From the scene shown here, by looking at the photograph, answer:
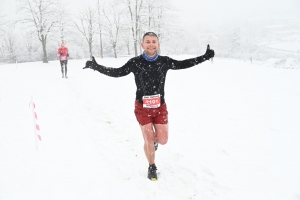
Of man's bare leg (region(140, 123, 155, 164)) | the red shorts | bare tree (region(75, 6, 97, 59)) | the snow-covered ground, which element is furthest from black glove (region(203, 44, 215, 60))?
bare tree (region(75, 6, 97, 59))

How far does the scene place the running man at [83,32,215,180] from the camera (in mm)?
3090

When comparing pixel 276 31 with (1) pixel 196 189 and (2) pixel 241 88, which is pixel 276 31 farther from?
(1) pixel 196 189

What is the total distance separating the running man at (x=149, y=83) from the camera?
309 centimetres

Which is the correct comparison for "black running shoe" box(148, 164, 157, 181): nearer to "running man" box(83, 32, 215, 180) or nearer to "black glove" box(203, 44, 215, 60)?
"running man" box(83, 32, 215, 180)

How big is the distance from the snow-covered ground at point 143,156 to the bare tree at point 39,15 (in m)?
23.7

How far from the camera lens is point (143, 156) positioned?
13.3ft

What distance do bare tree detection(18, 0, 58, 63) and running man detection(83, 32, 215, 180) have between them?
91.0ft

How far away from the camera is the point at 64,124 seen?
222 inches

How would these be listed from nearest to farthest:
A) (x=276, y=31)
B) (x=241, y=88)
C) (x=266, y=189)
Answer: (x=266, y=189) < (x=241, y=88) < (x=276, y=31)

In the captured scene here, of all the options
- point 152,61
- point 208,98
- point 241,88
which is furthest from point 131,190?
point 241,88

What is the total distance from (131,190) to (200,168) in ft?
4.36

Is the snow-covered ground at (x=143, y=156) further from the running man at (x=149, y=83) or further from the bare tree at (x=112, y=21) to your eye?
the bare tree at (x=112, y=21)

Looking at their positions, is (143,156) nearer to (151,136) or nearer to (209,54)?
(151,136)

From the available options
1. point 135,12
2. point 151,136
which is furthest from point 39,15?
point 151,136
